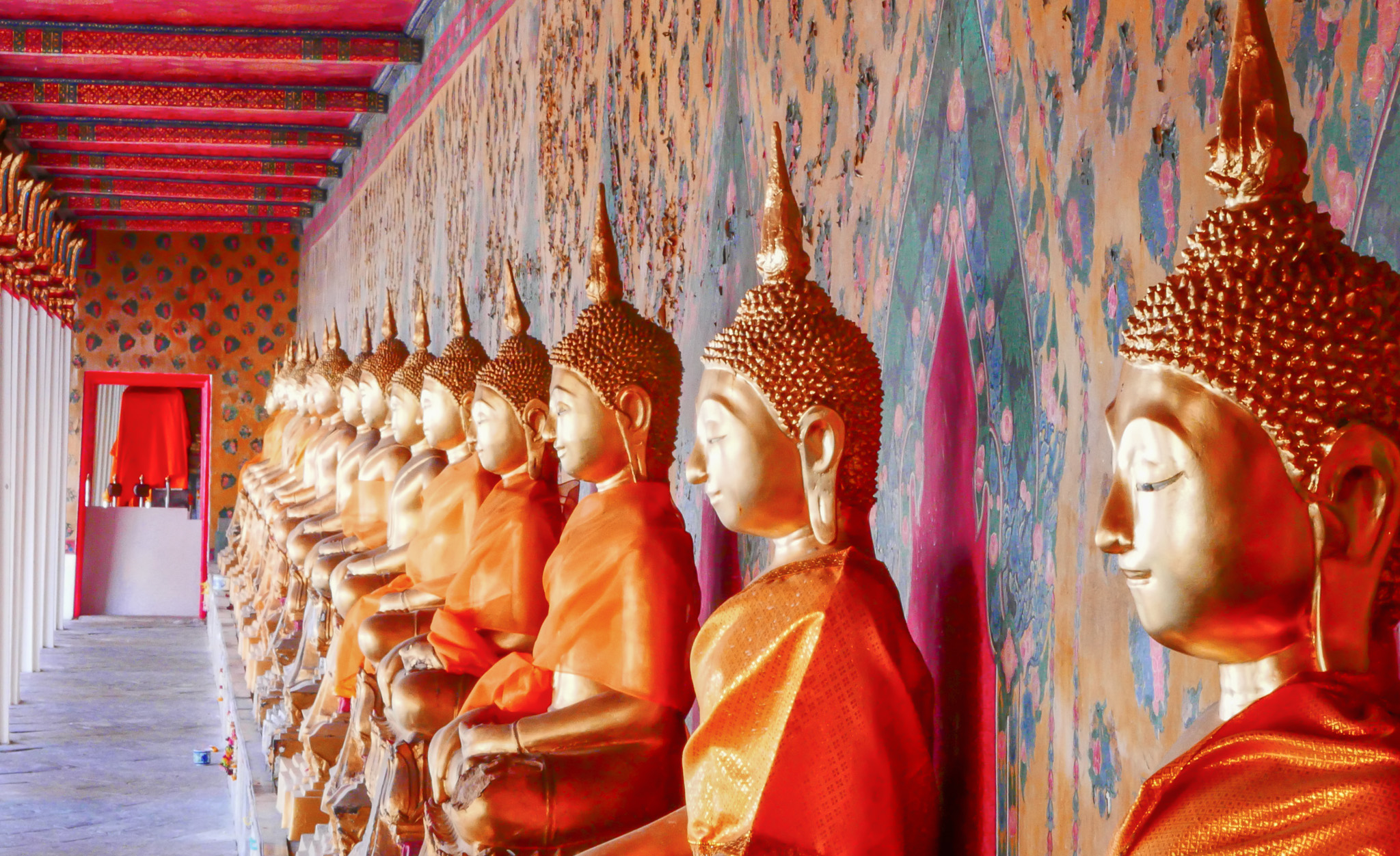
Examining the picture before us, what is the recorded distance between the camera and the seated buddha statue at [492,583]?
11.8 ft

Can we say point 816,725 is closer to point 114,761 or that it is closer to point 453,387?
point 453,387

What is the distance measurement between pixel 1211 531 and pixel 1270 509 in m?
0.05

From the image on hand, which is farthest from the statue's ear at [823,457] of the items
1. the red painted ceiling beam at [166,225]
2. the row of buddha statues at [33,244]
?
the red painted ceiling beam at [166,225]

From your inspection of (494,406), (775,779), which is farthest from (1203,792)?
(494,406)

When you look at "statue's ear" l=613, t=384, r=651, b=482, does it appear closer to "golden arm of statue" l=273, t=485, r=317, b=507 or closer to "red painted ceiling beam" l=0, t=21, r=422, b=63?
"golden arm of statue" l=273, t=485, r=317, b=507

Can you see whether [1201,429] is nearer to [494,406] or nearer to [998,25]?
[998,25]

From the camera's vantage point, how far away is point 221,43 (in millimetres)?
9156

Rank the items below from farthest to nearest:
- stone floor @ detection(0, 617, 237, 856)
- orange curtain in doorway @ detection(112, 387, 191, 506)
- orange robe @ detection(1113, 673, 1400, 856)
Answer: orange curtain in doorway @ detection(112, 387, 191, 506), stone floor @ detection(0, 617, 237, 856), orange robe @ detection(1113, 673, 1400, 856)

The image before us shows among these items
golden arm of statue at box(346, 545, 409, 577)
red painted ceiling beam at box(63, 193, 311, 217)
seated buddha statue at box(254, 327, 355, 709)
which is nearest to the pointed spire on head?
golden arm of statue at box(346, 545, 409, 577)

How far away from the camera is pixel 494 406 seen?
3.90 m

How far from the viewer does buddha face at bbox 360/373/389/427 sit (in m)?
6.09

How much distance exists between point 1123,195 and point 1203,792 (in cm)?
98

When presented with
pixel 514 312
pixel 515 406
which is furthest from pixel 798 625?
pixel 514 312

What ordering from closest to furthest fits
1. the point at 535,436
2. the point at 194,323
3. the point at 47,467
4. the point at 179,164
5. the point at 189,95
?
the point at 535,436 → the point at 189,95 → the point at 47,467 → the point at 179,164 → the point at 194,323
